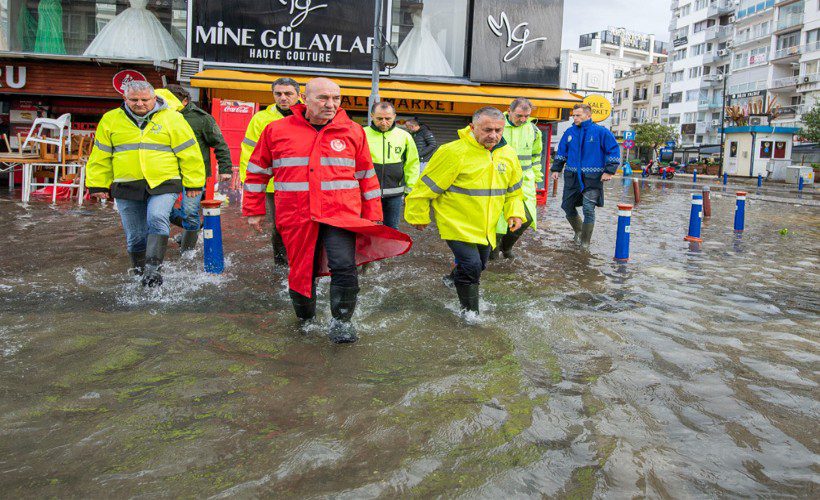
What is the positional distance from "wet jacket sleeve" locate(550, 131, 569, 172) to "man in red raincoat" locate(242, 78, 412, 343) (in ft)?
17.0

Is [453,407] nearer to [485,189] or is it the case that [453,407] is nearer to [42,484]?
[42,484]

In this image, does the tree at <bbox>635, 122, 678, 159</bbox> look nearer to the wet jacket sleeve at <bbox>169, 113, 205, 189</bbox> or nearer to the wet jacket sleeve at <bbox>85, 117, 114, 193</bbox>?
the wet jacket sleeve at <bbox>169, 113, 205, 189</bbox>

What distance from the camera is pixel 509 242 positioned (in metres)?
8.26

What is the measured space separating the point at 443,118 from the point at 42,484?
17.2 meters

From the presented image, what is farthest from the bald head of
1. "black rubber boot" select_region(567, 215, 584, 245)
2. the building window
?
the building window

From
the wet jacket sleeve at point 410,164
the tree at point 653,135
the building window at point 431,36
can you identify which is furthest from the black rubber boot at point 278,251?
the tree at point 653,135

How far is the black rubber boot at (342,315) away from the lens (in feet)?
15.5

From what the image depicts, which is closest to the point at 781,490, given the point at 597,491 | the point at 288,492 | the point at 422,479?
the point at 597,491

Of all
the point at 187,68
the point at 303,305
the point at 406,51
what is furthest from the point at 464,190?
the point at 406,51

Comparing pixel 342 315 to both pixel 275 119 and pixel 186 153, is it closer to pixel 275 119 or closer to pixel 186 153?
pixel 186 153

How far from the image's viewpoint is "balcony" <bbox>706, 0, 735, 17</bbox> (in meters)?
75.9

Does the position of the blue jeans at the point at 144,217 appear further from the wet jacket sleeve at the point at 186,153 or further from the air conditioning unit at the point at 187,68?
the air conditioning unit at the point at 187,68

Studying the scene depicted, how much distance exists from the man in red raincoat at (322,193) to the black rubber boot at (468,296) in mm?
827

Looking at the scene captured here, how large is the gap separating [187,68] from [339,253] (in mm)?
13159
